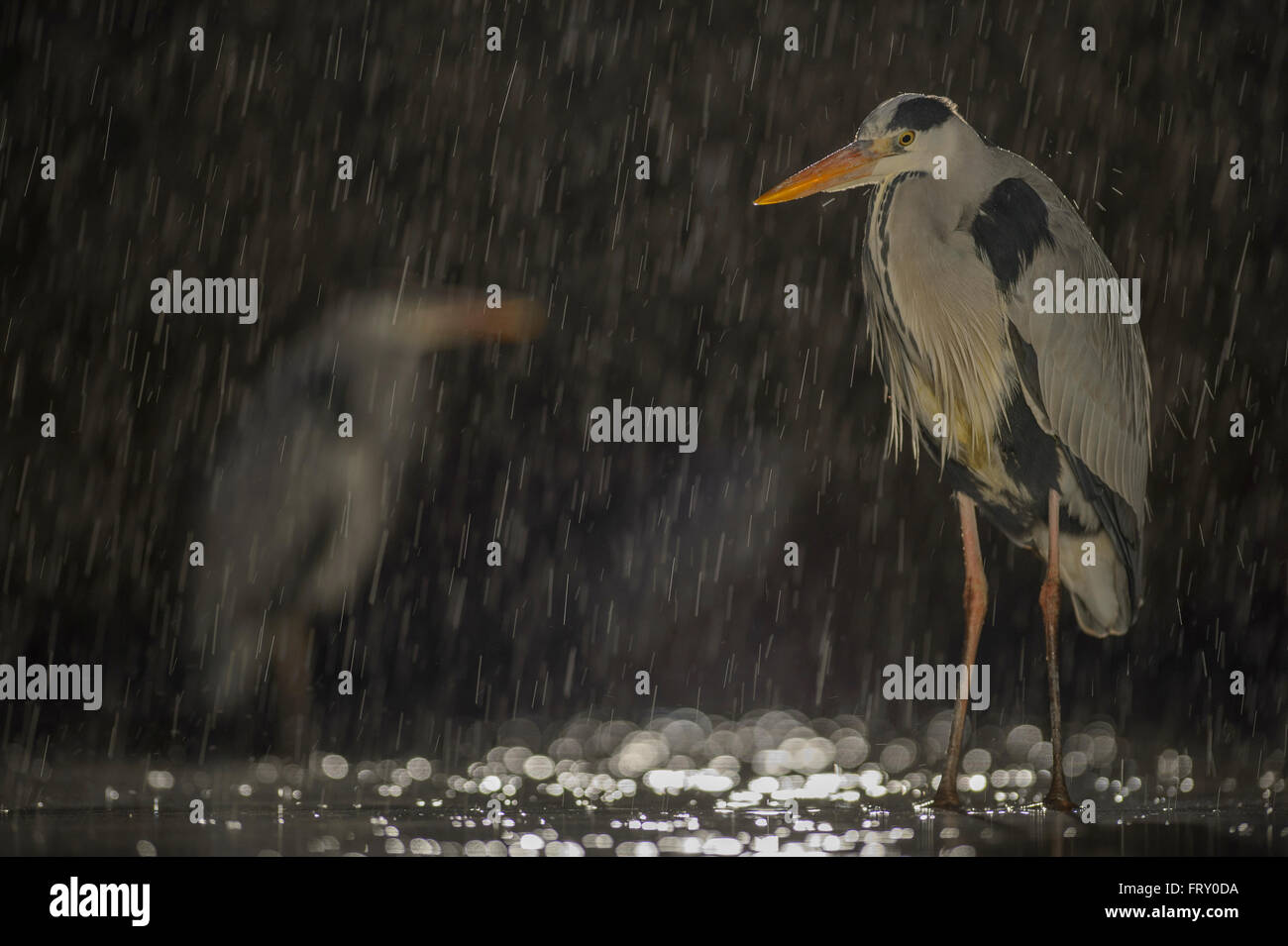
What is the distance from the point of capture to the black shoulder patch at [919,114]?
262 cm

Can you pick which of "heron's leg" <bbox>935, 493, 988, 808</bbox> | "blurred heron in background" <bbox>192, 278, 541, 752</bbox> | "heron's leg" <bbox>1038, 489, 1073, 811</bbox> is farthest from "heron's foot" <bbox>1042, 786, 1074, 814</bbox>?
"blurred heron in background" <bbox>192, 278, 541, 752</bbox>

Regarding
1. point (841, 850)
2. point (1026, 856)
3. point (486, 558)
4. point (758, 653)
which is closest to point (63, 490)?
point (486, 558)

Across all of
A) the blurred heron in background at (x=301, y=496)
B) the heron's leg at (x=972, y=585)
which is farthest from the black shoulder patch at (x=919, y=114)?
the blurred heron in background at (x=301, y=496)

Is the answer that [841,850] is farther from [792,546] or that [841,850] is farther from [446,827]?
[792,546]

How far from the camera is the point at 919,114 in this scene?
2.63 m

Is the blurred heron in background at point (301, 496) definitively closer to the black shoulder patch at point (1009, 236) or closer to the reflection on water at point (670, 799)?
the reflection on water at point (670, 799)

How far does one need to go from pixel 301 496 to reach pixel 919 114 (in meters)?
1.97

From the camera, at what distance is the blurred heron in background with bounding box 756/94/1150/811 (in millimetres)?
2572

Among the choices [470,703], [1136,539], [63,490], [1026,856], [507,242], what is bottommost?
[1026,856]

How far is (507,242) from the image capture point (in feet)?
12.8

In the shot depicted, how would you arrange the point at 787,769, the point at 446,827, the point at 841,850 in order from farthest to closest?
the point at 787,769 → the point at 446,827 → the point at 841,850

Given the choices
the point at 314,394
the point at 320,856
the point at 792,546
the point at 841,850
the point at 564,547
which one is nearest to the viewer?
the point at 320,856

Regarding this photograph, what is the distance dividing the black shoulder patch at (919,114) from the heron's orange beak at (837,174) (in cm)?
7

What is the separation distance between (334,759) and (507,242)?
5.02 ft
